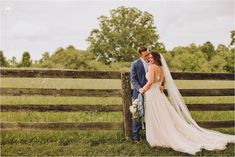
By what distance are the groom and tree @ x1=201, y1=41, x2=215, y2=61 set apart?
245ft

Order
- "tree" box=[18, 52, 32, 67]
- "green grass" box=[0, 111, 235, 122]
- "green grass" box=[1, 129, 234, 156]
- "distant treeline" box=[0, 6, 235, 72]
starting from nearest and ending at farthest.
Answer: "green grass" box=[1, 129, 234, 156], "green grass" box=[0, 111, 235, 122], "tree" box=[18, 52, 32, 67], "distant treeline" box=[0, 6, 235, 72]

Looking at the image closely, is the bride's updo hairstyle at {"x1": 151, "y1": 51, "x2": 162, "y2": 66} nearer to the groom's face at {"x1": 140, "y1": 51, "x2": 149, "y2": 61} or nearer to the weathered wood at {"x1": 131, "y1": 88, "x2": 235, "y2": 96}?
the groom's face at {"x1": 140, "y1": 51, "x2": 149, "y2": 61}

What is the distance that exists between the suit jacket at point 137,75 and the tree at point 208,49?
7459 cm

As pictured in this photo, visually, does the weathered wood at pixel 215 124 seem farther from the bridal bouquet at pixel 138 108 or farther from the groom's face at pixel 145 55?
the groom's face at pixel 145 55

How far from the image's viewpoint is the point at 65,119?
10.4m

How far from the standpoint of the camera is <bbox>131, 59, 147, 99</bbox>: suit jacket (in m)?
8.68

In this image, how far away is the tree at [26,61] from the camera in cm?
6450

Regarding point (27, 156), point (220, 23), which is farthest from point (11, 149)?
point (220, 23)

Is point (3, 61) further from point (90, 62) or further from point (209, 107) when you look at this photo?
point (209, 107)

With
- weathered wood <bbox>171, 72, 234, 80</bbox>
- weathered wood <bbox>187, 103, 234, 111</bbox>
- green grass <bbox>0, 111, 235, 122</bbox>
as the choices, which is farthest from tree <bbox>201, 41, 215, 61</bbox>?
weathered wood <bbox>187, 103, 234, 111</bbox>

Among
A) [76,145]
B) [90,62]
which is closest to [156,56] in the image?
[76,145]

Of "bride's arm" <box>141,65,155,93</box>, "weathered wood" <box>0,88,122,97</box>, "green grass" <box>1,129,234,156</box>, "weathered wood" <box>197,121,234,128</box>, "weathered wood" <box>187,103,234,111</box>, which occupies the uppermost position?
"bride's arm" <box>141,65,155,93</box>

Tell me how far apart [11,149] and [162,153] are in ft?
9.73

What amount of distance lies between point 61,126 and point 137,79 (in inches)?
75.9
